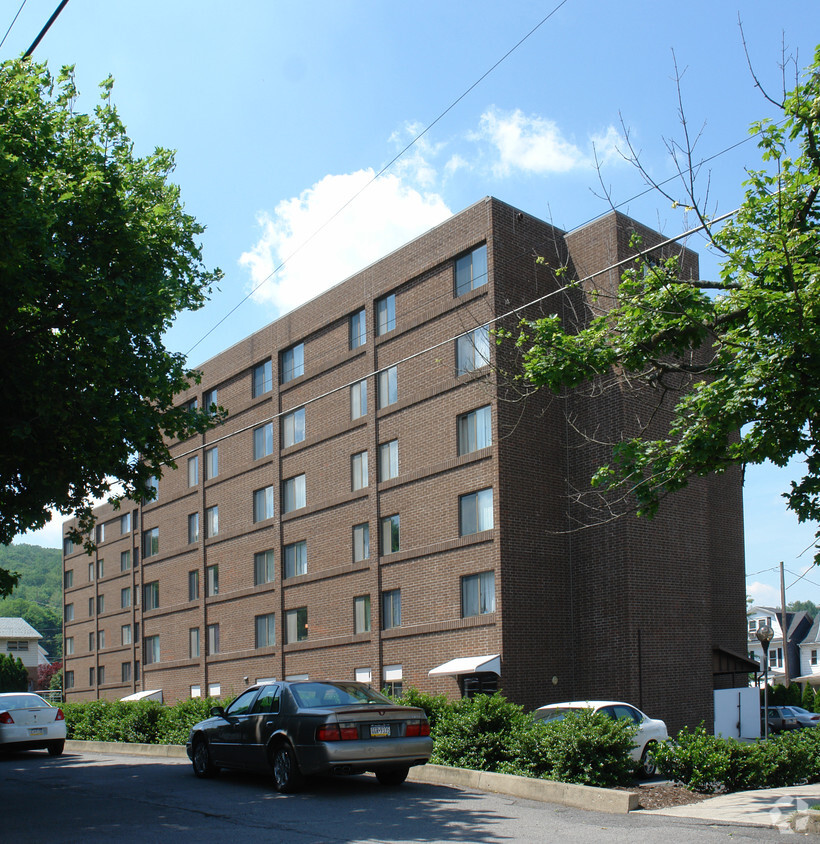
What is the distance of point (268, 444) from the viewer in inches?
1547

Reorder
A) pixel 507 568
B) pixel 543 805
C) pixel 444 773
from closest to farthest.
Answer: pixel 543 805, pixel 444 773, pixel 507 568

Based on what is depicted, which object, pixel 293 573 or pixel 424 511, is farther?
pixel 293 573

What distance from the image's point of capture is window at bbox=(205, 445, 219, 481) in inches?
1697

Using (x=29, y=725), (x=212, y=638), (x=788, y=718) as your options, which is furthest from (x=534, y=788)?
(x=212, y=638)

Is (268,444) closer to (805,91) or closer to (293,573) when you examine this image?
(293,573)

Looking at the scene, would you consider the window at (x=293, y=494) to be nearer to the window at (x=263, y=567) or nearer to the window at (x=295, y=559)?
the window at (x=295, y=559)

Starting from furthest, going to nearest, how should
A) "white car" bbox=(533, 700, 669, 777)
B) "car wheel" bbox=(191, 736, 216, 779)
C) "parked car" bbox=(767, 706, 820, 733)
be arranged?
"parked car" bbox=(767, 706, 820, 733) → "white car" bbox=(533, 700, 669, 777) → "car wheel" bbox=(191, 736, 216, 779)

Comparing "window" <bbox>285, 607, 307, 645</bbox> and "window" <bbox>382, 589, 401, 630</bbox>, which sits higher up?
"window" <bbox>382, 589, 401, 630</bbox>

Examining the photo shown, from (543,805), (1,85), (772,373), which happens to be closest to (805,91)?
(772,373)

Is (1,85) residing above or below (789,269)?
above

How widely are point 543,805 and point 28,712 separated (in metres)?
13.5

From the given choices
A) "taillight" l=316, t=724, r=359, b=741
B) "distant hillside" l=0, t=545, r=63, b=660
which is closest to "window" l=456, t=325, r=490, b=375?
"taillight" l=316, t=724, r=359, b=741

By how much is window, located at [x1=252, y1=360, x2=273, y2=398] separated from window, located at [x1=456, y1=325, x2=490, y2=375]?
458 inches

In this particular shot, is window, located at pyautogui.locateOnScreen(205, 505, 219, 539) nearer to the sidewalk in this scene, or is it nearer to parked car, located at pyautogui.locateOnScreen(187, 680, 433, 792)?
parked car, located at pyautogui.locateOnScreen(187, 680, 433, 792)
